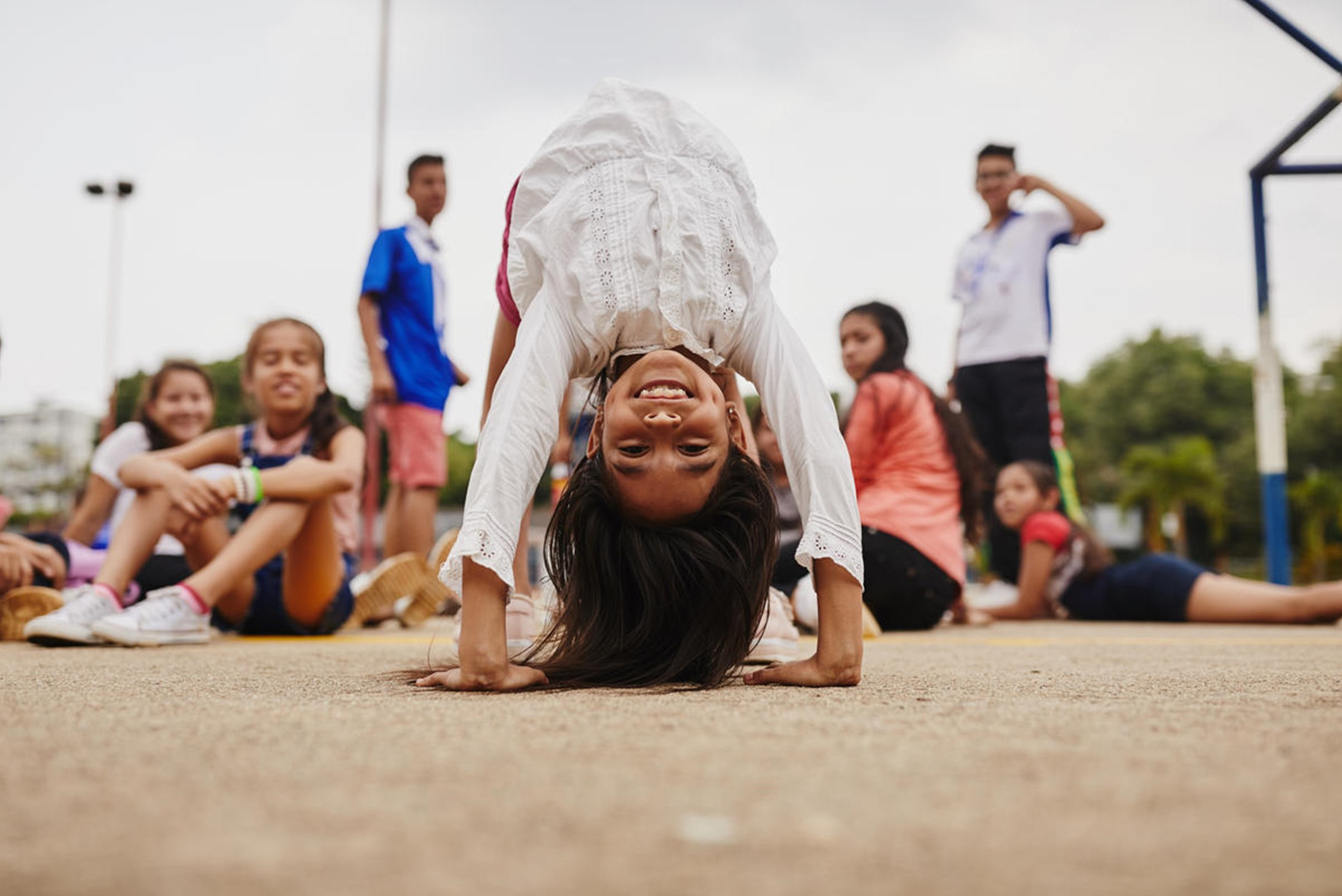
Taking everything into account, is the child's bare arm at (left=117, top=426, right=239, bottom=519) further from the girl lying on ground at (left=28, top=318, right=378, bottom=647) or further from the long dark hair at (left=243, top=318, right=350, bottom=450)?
the long dark hair at (left=243, top=318, right=350, bottom=450)

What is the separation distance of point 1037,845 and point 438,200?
5.87 metres

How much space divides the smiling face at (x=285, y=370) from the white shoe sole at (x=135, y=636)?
1114 millimetres

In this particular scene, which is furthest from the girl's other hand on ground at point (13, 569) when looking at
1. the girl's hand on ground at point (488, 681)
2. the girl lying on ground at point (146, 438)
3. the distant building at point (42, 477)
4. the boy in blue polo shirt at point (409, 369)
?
the distant building at point (42, 477)

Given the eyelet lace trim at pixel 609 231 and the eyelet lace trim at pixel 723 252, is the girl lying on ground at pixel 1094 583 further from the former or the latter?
the eyelet lace trim at pixel 609 231

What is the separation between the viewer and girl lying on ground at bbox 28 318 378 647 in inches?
142

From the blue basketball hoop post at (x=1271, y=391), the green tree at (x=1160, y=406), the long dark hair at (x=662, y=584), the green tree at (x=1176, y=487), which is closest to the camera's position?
the long dark hair at (x=662, y=584)

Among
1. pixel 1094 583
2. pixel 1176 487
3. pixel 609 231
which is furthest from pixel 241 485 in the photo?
pixel 1176 487

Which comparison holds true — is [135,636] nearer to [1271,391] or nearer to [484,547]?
[484,547]

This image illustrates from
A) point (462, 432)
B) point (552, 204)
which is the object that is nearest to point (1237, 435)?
point (462, 432)

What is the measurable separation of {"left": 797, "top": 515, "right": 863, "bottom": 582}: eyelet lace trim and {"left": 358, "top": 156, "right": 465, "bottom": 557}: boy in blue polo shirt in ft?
12.5

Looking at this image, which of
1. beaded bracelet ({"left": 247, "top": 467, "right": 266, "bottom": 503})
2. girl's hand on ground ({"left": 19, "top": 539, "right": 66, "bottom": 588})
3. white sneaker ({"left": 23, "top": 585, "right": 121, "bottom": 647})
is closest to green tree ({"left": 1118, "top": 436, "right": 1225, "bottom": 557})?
girl's hand on ground ({"left": 19, "top": 539, "right": 66, "bottom": 588})

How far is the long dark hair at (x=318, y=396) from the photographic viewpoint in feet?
14.2

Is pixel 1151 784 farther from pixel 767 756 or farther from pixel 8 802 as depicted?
pixel 8 802

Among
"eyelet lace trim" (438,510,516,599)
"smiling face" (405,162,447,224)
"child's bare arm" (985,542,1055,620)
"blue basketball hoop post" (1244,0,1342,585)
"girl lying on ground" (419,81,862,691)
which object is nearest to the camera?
"eyelet lace trim" (438,510,516,599)
